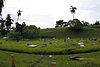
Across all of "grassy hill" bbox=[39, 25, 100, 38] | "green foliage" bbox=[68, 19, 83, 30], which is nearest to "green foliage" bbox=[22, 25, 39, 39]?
"grassy hill" bbox=[39, 25, 100, 38]

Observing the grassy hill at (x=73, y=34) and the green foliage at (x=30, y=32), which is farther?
the green foliage at (x=30, y=32)

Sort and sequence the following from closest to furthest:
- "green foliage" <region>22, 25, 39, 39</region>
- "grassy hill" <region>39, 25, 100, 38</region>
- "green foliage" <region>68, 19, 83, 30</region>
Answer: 1. "grassy hill" <region>39, 25, 100, 38</region>
2. "green foliage" <region>22, 25, 39, 39</region>
3. "green foliage" <region>68, 19, 83, 30</region>

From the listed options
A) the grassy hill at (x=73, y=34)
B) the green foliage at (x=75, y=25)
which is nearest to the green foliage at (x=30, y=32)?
the grassy hill at (x=73, y=34)

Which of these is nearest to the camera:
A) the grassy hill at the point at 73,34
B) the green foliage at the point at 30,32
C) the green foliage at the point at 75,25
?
the grassy hill at the point at 73,34

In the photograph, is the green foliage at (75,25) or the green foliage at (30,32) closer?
the green foliage at (30,32)

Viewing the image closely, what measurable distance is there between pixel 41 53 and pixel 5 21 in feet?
295

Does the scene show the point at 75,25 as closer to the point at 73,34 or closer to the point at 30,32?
the point at 73,34

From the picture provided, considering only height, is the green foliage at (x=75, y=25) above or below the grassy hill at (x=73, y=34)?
above

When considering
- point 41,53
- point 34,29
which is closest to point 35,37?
point 34,29

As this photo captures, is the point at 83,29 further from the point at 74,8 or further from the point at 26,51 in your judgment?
the point at 26,51

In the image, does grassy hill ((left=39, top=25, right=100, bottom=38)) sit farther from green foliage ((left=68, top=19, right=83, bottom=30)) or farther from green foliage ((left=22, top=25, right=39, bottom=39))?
green foliage ((left=22, top=25, right=39, bottom=39))

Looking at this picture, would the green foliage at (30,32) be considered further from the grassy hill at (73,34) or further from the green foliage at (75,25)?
the green foliage at (75,25)

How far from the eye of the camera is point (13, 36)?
310 feet

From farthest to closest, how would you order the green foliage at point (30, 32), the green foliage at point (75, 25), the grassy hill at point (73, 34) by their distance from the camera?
the green foliage at point (75, 25)
the green foliage at point (30, 32)
the grassy hill at point (73, 34)
